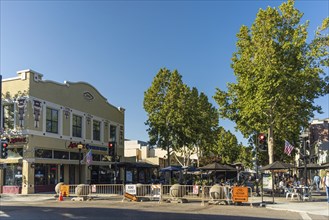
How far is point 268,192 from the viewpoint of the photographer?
33719 millimetres

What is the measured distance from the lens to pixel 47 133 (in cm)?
3488

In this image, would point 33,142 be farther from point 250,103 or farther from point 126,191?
point 250,103

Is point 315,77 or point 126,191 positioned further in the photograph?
point 315,77

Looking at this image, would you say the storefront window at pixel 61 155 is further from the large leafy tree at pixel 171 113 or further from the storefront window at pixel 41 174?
the large leafy tree at pixel 171 113

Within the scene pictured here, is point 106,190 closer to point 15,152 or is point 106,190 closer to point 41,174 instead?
point 41,174

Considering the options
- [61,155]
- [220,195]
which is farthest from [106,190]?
[61,155]

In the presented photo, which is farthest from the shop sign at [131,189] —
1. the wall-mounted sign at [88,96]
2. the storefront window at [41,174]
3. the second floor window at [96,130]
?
the second floor window at [96,130]

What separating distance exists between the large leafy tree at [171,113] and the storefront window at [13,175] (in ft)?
47.6

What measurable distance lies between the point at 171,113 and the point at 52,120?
12.0m

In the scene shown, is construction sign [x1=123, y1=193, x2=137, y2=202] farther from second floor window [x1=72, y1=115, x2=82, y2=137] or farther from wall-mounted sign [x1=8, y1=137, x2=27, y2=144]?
second floor window [x1=72, y1=115, x2=82, y2=137]

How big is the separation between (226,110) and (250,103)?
3.75 m

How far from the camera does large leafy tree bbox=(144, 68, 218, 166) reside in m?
41.6

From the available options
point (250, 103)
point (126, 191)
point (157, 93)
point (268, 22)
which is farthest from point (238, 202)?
point (157, 93)

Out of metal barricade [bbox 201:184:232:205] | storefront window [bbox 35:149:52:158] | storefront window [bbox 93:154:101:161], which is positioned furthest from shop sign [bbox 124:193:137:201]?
storefront window [bbox 93:154:101:161]
